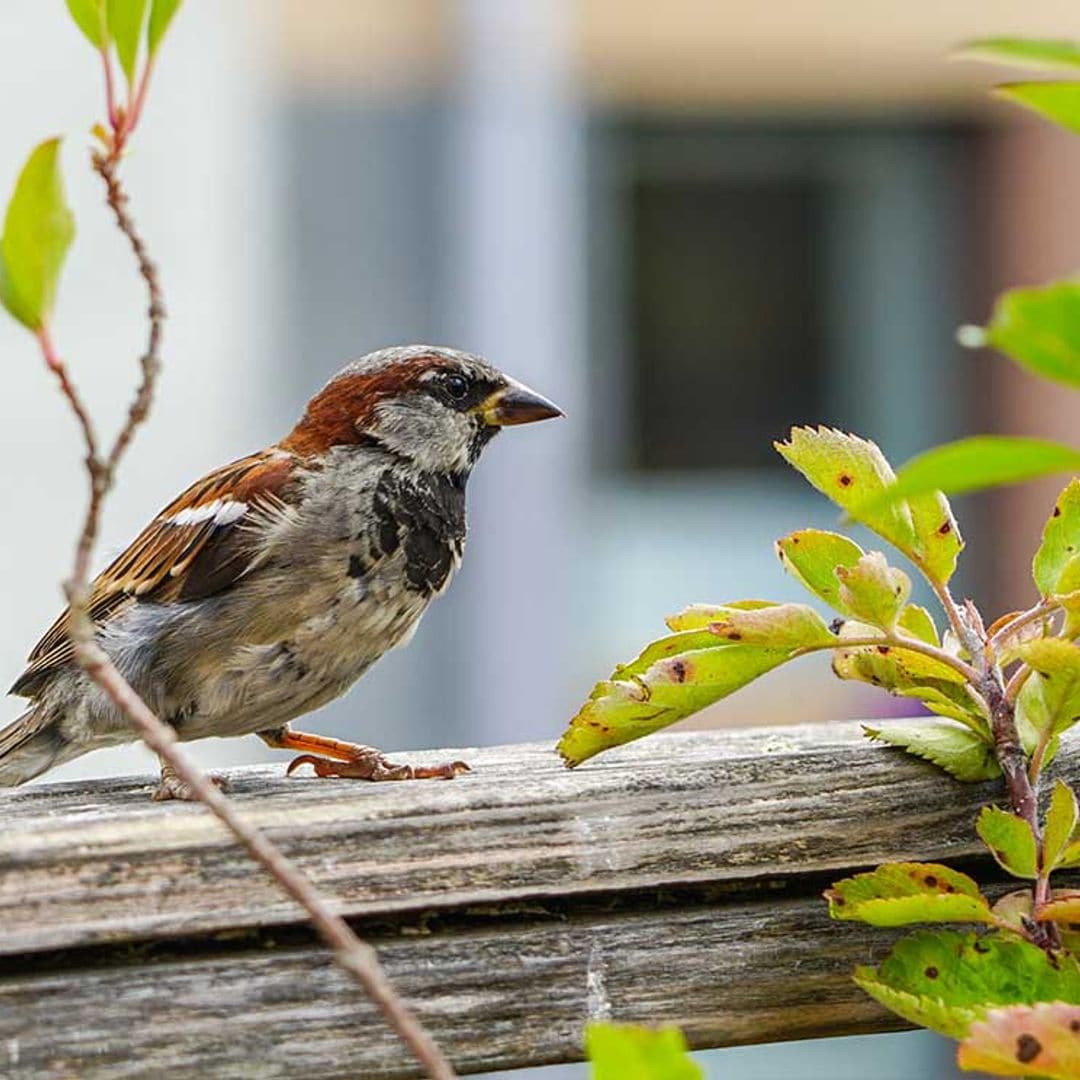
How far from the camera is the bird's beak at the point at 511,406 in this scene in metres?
1.89

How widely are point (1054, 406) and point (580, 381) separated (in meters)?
1.65

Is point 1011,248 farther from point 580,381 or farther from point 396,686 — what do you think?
point 396,686

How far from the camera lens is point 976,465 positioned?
0.56 metres

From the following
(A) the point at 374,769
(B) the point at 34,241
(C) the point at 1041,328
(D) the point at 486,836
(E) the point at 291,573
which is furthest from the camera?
(E) the point at 291,573

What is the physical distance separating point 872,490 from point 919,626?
95mm

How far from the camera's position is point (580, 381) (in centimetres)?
517

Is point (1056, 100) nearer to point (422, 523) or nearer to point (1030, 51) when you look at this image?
point (1030, 51)

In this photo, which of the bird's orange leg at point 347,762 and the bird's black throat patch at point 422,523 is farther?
the bird's black throat patch at point 422,523

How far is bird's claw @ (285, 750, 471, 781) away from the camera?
3.77 feet

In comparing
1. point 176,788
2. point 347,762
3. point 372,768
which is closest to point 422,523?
point 347,762

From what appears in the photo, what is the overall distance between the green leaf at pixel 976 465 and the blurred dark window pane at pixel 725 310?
580 centimetres

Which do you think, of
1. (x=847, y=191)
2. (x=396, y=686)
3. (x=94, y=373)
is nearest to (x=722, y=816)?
(x=94, y=373)

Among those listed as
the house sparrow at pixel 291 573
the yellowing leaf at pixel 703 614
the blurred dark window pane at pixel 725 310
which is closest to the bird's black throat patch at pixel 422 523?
the house sparrow at pixel 291 573

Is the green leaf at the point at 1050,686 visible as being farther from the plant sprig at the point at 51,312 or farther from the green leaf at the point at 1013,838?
the plant sprig at the point at 51,312
